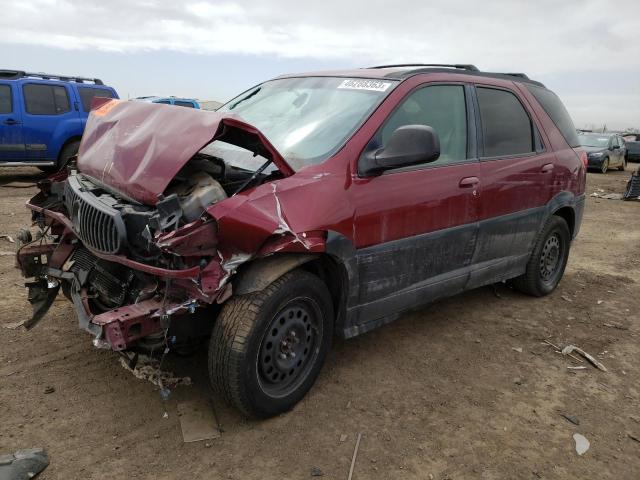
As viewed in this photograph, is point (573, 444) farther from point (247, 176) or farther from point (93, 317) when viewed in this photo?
point (93, 317)

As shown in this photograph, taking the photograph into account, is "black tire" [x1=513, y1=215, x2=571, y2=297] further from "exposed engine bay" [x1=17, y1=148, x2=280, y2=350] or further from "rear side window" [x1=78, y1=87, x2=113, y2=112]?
"rear side window" [x1=78, y1=87, x2=113, y2=112]

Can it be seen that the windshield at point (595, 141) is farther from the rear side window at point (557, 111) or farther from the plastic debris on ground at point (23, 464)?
the plastic debris on ground at point (23, 464)

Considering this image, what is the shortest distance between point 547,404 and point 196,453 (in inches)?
82.5

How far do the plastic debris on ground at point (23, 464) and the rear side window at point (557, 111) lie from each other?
4460 mm

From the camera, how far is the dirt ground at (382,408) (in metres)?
2.61

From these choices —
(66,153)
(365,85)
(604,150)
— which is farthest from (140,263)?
(604,150)

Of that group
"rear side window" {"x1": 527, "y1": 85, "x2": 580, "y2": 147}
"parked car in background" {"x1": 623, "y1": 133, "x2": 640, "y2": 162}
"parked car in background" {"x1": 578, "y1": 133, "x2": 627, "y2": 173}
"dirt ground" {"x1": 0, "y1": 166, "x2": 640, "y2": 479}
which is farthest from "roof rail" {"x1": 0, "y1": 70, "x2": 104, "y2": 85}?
"parked car in background" {"x1": 623, "y1": 133, "x2": 640, "y2": 162}

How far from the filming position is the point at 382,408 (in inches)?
122

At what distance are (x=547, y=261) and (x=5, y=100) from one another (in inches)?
397

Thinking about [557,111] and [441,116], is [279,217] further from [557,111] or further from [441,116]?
[557,111]

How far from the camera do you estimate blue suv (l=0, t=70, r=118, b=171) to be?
10211 mm

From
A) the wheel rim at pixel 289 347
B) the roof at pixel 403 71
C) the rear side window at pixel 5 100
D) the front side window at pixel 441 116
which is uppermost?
the roof at pixel 403 71

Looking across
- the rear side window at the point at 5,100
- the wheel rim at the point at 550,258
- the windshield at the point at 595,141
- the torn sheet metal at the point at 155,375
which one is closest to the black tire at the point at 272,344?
the torn sheet metal at the point at 155,375

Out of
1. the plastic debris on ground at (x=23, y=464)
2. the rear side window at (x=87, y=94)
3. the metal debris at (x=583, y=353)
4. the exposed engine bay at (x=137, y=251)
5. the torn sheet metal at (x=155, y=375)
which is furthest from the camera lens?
the rear side window at (x=87, y=94)
